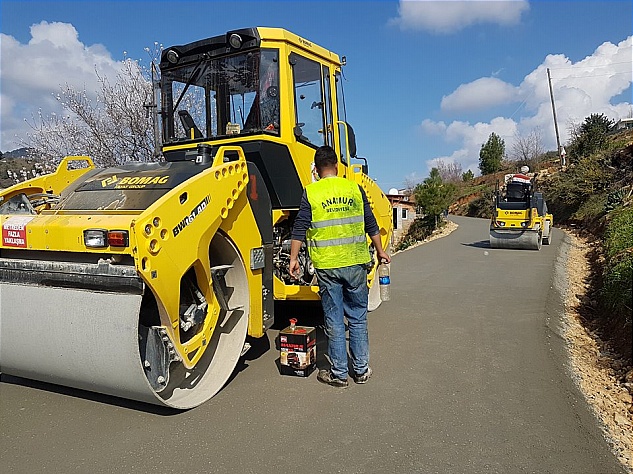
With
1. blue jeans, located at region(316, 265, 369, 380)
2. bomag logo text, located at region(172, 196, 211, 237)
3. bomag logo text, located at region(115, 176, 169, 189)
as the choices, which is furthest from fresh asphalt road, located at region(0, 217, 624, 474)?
bomag logo text, located at region(115, 176, 169, 189)

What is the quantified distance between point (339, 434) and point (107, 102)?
1481 cm

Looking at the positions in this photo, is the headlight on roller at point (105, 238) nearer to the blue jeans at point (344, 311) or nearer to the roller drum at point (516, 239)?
the blue jeans at point (344, 311)

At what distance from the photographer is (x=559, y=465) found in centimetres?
321

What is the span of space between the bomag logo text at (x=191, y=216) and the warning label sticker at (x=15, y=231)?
3.92ft

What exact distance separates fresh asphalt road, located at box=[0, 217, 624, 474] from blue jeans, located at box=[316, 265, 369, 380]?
245 mm

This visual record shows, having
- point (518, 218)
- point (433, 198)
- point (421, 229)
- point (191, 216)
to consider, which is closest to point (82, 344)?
point (191, 216)

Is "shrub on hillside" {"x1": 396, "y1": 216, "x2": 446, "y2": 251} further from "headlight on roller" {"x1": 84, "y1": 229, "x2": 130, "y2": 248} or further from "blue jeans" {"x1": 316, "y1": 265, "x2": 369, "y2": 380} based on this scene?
"headlight on roller" {"x1": 84, "y1": 229, "x2": 130, "y2": 248}

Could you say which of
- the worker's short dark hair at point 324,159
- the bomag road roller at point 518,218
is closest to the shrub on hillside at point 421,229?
the bomag road roller at point 518,218

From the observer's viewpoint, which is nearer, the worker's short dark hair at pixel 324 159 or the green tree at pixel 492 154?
the worker's short dark hair at pixel 324 159

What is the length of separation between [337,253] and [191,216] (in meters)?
1.34

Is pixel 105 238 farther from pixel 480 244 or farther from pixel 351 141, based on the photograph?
pixel 480 244

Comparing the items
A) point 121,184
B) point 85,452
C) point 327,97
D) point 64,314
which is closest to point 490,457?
point 85,452

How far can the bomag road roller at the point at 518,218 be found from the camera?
594 inches

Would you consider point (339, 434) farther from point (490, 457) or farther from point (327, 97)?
point (327, 97)
